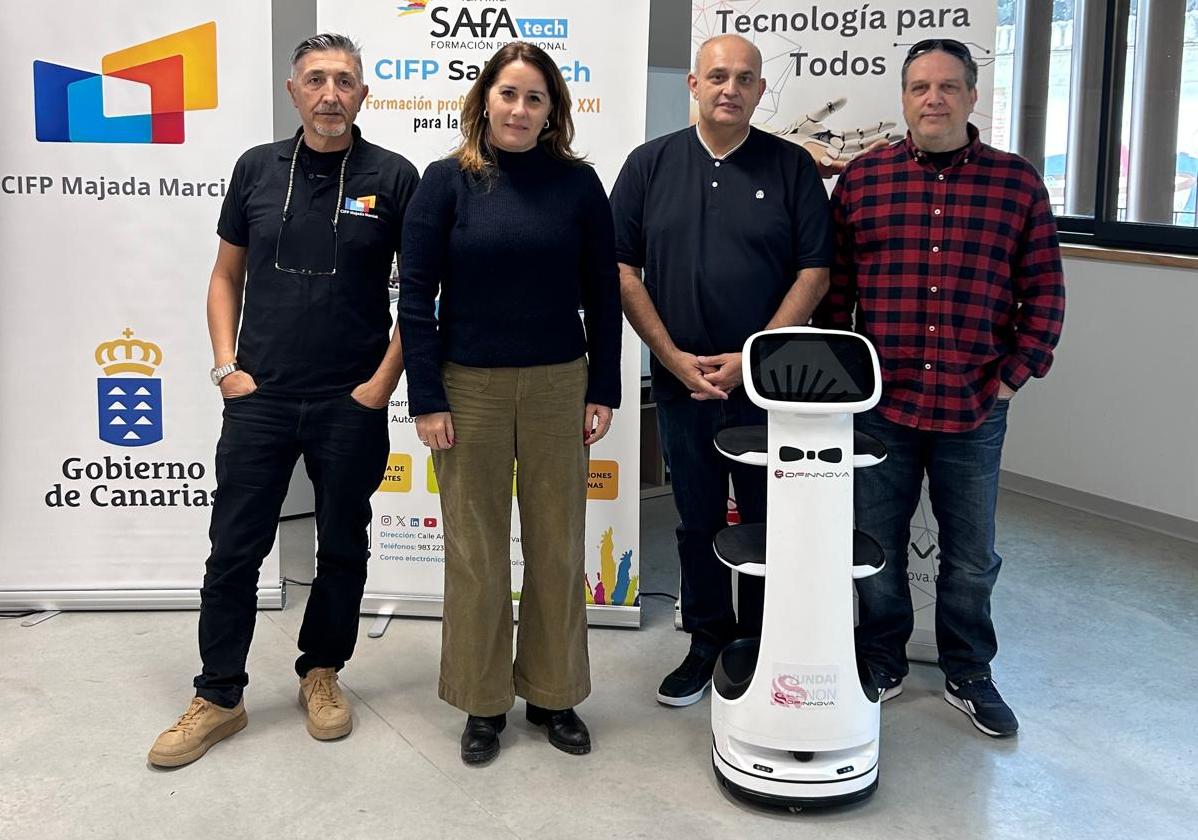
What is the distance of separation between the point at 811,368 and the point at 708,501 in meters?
0.65

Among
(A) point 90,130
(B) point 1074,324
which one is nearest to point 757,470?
(A) point 90,130

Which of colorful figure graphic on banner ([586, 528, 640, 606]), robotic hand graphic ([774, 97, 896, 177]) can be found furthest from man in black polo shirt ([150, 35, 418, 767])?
robotic hand graphic ([774, 97, 896, 177])

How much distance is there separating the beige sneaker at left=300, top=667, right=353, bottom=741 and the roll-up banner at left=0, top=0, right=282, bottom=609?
80cm

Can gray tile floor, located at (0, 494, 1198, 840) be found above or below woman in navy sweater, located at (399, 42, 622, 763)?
below

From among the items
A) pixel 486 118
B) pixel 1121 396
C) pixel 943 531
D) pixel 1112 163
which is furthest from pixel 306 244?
pixel 1112 163

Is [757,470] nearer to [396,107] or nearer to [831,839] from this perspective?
[831,839]

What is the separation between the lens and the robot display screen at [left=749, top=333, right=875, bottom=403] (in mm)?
2479

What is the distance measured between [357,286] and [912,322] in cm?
128

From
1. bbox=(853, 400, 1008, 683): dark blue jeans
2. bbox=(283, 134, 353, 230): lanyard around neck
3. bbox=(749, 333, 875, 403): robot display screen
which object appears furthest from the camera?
bbox=(853, 400, 1008, 683): dark blue jeans

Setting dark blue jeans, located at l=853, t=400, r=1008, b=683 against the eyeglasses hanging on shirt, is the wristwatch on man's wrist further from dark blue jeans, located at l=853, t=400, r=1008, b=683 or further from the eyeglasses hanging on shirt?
dark blue jeans, located at l=853, t=400, r=1008, b=683

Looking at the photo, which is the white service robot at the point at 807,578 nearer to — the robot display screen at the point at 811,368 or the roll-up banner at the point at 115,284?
the robot display screen at the point at 811,368

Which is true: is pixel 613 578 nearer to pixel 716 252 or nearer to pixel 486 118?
pixel 716 252

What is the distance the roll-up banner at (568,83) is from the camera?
11.4 ft

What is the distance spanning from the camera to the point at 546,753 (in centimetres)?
287
